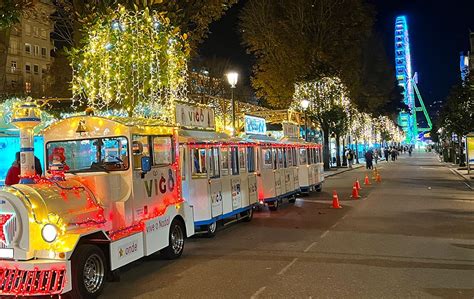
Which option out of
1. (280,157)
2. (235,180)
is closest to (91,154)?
(235,180)

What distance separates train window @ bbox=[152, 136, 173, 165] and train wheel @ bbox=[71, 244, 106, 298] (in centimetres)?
237

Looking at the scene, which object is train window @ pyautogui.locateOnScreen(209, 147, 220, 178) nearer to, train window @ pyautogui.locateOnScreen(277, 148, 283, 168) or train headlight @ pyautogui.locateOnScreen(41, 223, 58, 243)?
train window @ pyautogui.locateOnScreen(277, 148, 283, 168)

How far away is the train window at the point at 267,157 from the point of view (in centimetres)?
1697

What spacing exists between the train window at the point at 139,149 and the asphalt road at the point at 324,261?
184 centimetres

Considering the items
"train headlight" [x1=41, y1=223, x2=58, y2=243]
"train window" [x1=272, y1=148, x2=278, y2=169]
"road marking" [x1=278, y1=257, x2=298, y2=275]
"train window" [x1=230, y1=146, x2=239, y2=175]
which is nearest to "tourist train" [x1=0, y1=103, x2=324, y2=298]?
"train headlight" [x1=41, y1=223, x2=58, y2=243]

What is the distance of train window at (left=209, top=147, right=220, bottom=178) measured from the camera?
12544mm

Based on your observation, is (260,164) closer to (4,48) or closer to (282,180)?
(282,180)

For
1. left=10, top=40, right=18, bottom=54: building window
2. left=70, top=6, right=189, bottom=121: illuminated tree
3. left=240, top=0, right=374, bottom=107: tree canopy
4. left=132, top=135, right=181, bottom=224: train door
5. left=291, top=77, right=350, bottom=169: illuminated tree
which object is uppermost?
left=10, top=40, right=18, bottom=54: building window

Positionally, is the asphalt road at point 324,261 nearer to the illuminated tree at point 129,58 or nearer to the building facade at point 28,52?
the illuminated tree at point 129,58

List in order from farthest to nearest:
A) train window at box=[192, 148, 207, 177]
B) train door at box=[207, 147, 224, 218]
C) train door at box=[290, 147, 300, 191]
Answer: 1. train door at box=[290, 147, 300, 191]
2. train door at box=[207, 147, 224, 218]
3. train window at box=[192, 148, 207, 177]

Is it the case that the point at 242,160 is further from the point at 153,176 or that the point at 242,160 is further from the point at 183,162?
the point at 153,176

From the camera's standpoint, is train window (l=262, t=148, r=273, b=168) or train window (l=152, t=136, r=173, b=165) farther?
train window (l=262, t=148, r=273, b=168)

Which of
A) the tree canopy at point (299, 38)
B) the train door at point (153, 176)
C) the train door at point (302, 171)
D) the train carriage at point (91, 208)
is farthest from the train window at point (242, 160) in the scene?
the tree canopy at point (299, 38)

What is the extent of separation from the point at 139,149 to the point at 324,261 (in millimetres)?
3721
